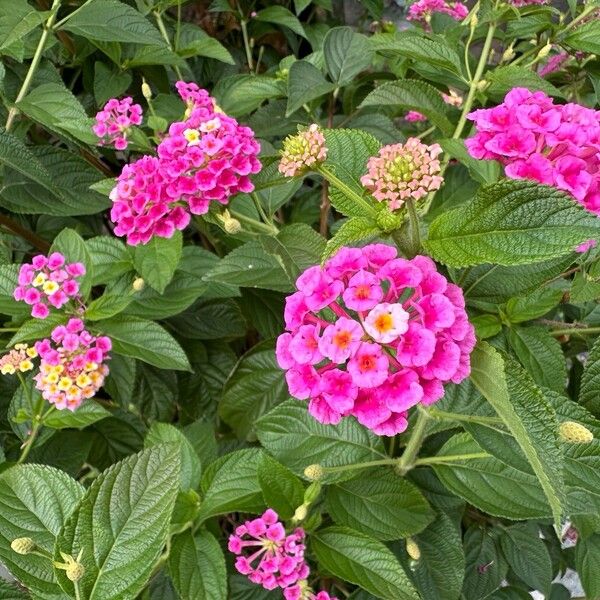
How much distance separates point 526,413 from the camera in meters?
0.53

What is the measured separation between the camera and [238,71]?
1.81m

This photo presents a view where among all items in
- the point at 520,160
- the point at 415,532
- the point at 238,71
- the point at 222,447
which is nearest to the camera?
the point at 520,160

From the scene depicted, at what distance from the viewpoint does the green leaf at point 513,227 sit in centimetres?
53

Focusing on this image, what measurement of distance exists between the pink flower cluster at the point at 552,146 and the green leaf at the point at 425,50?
0.33 m

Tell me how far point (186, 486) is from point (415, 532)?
12.7 inches

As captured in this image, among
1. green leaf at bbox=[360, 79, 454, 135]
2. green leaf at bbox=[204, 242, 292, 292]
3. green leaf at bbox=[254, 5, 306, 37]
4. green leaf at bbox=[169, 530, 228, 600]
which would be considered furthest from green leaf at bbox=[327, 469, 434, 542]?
green leaf at bbox=[254, 5, 306, 37]

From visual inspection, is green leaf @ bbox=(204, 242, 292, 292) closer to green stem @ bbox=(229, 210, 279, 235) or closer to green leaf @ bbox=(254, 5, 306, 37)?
green stem @ bbox=(229, 210, 279, 235)

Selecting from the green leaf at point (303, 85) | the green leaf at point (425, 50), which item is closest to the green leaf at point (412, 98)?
the green leaf at point (425, 50)

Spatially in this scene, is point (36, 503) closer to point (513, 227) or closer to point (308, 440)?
point (308, 440)

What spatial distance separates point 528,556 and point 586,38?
0.88 metres

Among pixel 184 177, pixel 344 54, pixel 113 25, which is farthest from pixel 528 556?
pixel 113 25

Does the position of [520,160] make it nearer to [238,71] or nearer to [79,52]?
[79,52]

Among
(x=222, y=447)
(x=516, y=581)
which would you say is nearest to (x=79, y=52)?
(x=222, y=447)

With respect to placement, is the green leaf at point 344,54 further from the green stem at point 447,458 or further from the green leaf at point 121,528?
the green leaf at point 121,528
